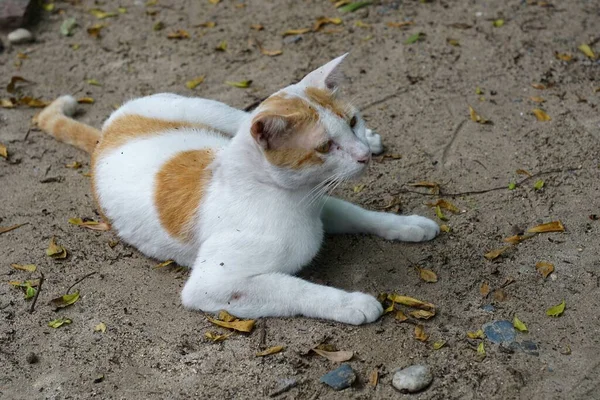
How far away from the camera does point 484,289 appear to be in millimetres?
4109

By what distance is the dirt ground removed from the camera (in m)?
3.71

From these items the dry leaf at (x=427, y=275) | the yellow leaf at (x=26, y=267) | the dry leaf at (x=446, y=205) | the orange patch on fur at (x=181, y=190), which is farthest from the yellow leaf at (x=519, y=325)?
the yellow leaf at (x=26, y=267)

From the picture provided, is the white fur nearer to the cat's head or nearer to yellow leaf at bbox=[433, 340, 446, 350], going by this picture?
the cat's head

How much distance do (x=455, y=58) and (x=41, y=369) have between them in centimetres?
402

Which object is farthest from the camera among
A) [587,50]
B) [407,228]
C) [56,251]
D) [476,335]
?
[587,50]

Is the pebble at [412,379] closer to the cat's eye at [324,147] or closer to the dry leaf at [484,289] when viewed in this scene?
the dry leaf at [484,289]

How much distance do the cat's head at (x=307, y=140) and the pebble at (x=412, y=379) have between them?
948 millimetres

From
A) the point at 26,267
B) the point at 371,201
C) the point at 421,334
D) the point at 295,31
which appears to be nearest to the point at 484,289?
the point at 421,334

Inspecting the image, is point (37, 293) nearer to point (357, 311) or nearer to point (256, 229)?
point (256, 229)

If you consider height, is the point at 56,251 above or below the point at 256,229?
below

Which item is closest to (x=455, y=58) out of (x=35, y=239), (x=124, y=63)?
(x=124, y=63)

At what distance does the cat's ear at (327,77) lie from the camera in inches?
158

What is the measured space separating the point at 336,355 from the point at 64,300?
5.16 feet

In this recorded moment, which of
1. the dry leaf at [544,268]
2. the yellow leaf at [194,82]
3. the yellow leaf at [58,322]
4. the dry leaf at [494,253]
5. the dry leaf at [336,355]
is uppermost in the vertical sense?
the dry leaf at [336,355]
